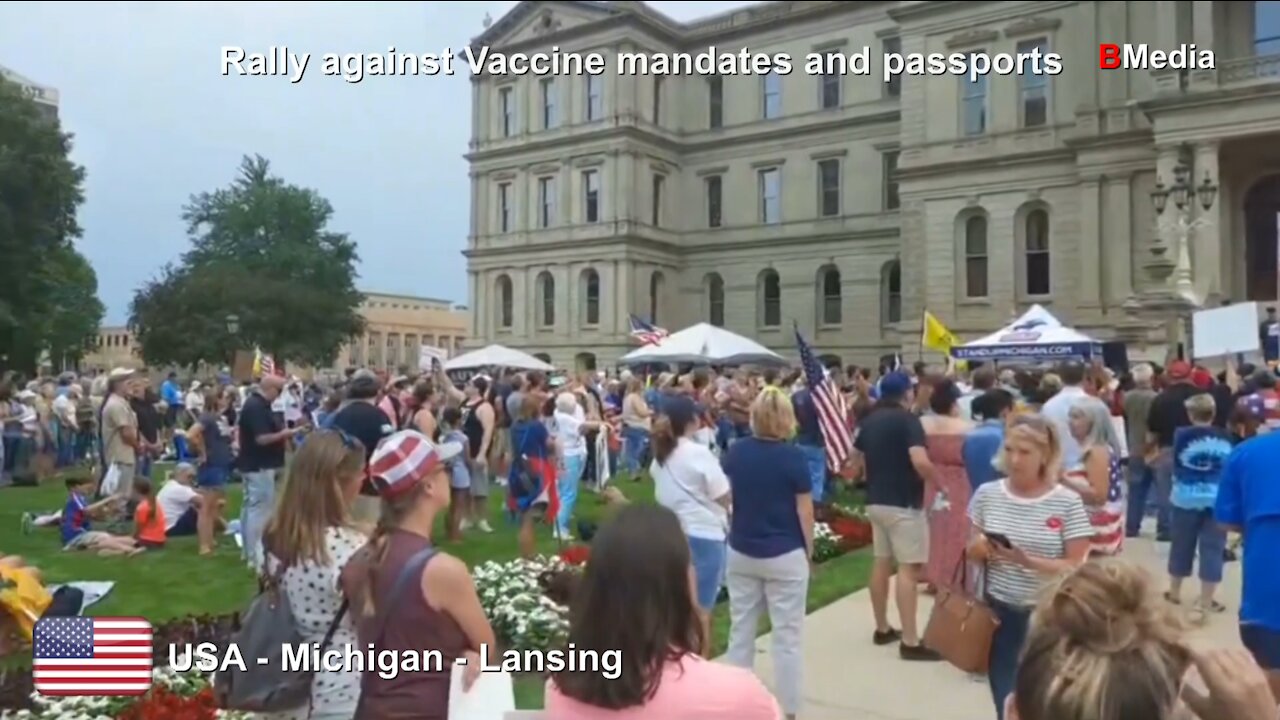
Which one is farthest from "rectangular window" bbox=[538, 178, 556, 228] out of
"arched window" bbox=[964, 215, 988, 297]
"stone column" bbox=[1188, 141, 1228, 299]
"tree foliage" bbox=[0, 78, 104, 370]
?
"stone column" bbox=[1188, 141, 1228, 299]

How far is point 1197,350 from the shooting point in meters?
18.0

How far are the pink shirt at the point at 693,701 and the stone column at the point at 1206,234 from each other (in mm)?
30856

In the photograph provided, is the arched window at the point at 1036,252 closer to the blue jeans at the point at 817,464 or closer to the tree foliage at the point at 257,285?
the blue jeans at the point at 817,464

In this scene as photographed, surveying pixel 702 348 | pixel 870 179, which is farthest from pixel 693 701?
pixel 870 179

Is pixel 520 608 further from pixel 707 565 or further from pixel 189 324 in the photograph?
pixel 189 324

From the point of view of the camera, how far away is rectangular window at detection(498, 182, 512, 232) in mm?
58031

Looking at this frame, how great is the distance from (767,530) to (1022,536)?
5.47 ft

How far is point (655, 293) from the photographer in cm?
5603

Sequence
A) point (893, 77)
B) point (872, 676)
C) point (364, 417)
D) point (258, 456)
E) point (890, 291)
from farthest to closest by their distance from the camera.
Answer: point (890, 291) → point (893, 77) → point (258, 456) → point (364, 417) → point (872, 676)

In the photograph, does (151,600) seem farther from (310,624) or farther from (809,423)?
(809,423)

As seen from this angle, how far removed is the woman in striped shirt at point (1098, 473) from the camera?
8.86 metres

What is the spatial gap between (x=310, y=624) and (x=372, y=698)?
2.01 ft

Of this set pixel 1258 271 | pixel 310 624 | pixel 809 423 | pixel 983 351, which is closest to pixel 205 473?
pixel 809 423

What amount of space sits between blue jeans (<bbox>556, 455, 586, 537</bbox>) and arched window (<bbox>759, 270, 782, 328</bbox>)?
132 feet
